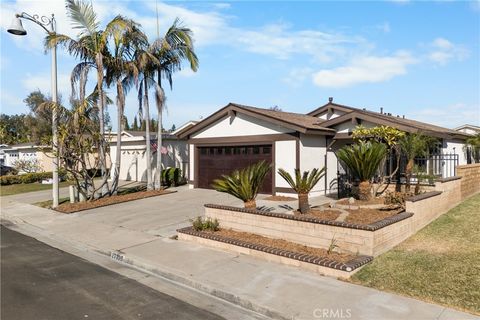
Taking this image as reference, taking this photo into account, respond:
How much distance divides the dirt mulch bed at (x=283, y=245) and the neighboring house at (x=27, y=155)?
1050 inches

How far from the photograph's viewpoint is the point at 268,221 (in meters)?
9.45

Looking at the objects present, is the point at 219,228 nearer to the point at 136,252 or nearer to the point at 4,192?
the point at 136,252

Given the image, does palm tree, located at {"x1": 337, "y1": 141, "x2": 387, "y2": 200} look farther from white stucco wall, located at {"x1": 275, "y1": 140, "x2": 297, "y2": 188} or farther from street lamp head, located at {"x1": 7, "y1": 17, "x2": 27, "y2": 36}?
street lamp head, located at {"x1": 7, "y1": 17, "x2": 27, "y2": 36}

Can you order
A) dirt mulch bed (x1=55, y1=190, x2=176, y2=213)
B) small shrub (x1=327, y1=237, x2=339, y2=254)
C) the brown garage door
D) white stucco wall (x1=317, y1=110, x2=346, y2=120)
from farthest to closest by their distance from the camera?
1. white stucco wall (x1=317, y1=110, x2=346, y2=120)
2. the brown garage door
3. dirt mulch bed (x1=55, y1=190, x2=176, y2=213)
4. small shrub (x1=327, y1=237, x2=339, y2=254)

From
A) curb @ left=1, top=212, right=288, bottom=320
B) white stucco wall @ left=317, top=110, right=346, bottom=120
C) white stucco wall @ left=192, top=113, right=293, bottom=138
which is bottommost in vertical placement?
curb @ left=1, top=212, right=288, bottom=320

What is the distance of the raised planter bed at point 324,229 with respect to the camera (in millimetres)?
7781

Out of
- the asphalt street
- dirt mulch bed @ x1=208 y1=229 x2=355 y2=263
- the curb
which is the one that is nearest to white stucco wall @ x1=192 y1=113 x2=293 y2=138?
dirt mulch bed @ x1=208 y1=229 x2=355 y2=263

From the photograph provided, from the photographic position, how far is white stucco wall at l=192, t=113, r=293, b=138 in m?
17.9

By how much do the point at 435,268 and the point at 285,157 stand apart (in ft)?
34.6

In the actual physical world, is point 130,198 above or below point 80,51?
below

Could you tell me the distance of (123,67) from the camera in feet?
59.9

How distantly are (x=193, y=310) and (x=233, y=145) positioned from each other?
45.6 ft

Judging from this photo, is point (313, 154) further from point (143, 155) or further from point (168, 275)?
point (143, 155)

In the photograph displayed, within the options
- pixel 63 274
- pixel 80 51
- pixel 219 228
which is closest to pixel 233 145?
pixel 80 51
